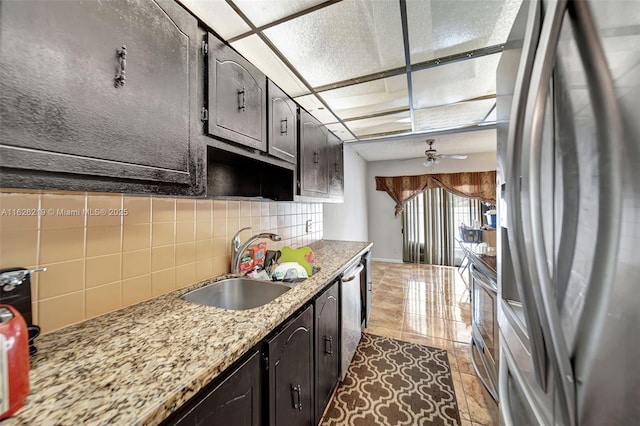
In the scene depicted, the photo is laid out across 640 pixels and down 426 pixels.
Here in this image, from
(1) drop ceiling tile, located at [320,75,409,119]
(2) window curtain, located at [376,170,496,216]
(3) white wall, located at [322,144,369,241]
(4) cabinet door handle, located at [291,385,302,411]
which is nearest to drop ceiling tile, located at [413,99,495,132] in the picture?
(1) drop ceiling tile, located at [320,75,409,119]

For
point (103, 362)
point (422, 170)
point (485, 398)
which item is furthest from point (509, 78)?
point (422, 170)

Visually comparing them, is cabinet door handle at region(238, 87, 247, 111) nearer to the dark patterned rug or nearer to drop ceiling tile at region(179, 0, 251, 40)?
drop ceiling tile at region(179, 0, 251, 40)

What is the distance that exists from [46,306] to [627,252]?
4.64 ft

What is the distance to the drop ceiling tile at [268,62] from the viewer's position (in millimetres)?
1317

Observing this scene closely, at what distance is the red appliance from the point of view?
0.42m

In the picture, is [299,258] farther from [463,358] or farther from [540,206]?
[463,358]

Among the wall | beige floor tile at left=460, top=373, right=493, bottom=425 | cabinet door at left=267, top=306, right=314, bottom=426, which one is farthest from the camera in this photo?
the wall

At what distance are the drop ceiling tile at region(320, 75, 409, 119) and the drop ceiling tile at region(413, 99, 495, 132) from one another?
1.21 ft

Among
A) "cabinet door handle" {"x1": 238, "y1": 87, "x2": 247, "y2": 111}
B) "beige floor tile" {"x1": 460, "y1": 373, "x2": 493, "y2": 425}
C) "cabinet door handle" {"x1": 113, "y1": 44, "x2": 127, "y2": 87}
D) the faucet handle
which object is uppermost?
"cabinet door handle" {"x1": 238, "y1": 87, "x2": 247, "y2": 111}

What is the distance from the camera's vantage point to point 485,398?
1.48 metres

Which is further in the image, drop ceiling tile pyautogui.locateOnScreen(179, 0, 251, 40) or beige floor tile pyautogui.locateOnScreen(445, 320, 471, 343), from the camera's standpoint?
beige floor tile pyautogui.locateOnScreen(445, 320, 471, 343)

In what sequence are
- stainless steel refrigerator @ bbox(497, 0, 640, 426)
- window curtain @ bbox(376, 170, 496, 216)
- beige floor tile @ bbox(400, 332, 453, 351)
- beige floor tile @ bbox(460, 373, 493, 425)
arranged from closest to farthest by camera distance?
1. stainless steel refrigerator @ bbox(497, 0, 640, 426)
2. beige floor tile @ bbox(460, 373, 493, 425)
3. beige floor tile @ bbox(400, 332, 453, 351)
4. window curtain @ bbox(376, 170, 496, 216)

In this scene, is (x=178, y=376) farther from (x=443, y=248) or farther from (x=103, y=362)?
(x=443, y=248)

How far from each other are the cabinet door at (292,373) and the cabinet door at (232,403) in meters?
0.08
